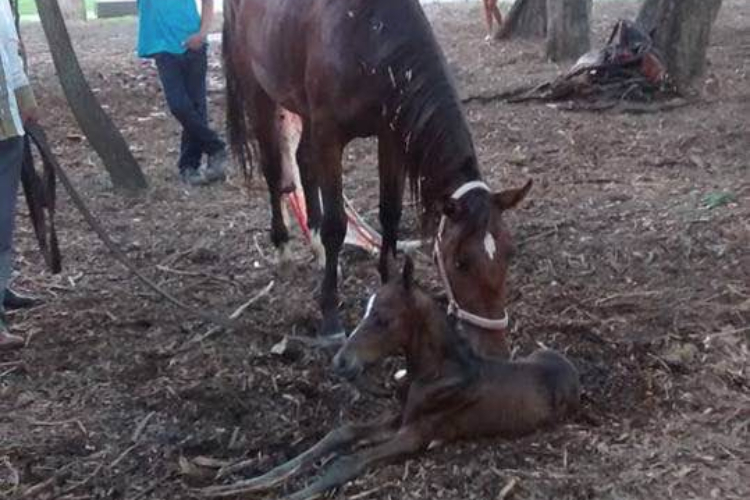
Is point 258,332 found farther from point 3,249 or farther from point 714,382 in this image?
point 714,382

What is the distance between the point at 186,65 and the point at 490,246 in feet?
14.8

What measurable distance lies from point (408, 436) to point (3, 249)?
90.4 inches

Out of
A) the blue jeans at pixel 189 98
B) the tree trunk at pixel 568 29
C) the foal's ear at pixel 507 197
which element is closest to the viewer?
the foal's ear at pixel 507 197

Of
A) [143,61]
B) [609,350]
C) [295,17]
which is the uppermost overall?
[295,17]

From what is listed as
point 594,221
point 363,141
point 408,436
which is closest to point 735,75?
point 363,141

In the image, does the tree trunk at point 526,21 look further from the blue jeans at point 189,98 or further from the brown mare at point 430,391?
the brown mare at point 430,391

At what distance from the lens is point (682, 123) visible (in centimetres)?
901

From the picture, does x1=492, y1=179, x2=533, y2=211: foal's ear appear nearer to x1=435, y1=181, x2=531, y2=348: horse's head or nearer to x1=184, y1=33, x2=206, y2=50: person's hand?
x1=435, y1=181, x2=531, y2=348: horse's head

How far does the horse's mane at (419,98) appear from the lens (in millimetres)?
4641

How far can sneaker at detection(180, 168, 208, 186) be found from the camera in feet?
27.2

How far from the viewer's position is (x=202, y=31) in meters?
8.07

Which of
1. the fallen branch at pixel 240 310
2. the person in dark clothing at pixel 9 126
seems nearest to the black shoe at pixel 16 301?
the person in dark clothing at pixel 9 126

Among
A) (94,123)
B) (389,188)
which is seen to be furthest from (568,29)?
(389,188)

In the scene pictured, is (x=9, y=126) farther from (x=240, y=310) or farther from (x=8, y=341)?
(x=240, y=310)
